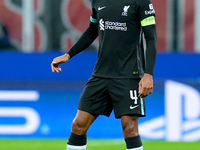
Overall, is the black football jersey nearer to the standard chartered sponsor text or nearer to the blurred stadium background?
the standard chartered sponsor text

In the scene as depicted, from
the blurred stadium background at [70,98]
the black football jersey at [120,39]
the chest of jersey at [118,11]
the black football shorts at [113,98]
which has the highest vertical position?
the chest of jersey at [118,11]

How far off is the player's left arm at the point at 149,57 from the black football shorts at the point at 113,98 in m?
0.19

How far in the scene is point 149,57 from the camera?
153 inches

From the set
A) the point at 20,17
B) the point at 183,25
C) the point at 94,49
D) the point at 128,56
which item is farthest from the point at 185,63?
the point at 128,56

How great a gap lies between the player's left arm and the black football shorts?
0.61ft

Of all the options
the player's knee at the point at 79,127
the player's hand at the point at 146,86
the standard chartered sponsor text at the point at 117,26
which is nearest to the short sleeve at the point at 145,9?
the standard chartered sponsor text at the point at 117,26

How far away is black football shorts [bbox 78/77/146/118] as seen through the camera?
4031mm

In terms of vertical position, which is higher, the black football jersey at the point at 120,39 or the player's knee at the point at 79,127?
the black football jersey at the point at 120,39

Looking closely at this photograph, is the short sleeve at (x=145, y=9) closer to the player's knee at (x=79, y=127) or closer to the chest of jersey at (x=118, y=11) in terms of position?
the chest of jersey at (x=118, y=11)

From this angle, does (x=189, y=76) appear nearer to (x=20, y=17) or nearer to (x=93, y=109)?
(x=20, y=17)

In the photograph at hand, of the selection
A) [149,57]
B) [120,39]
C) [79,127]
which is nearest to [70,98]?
[79,127]

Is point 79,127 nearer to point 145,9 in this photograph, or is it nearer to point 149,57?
point 149,57

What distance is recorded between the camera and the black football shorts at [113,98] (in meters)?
4.03

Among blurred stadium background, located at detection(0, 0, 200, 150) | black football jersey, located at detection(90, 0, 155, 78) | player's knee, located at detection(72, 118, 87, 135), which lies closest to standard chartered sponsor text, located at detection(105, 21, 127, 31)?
black football jersey, located at detection(90, 0, 155, 78)
